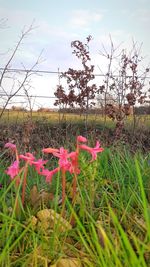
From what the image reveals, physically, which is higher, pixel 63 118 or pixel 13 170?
pixel 13 170

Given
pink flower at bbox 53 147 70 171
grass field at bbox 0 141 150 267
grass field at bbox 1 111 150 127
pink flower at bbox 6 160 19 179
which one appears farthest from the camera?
grass field at bbox 1 111 150 127

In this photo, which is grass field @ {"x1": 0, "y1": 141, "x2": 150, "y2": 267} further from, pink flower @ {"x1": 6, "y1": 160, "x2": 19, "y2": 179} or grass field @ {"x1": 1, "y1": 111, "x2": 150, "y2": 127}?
grass field @ {"x1": 1, "y1": 111, "x2": 150, "y2": 127}

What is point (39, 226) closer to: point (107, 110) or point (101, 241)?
point (101, 241)

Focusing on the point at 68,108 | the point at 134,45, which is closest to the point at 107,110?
the point at 68,108

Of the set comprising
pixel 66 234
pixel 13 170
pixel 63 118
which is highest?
pixel 13 170

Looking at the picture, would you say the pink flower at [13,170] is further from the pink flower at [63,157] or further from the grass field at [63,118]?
the grass field at [63,118]

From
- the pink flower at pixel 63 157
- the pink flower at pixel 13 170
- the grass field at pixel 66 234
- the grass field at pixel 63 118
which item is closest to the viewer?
the grass field at pixel 66 234

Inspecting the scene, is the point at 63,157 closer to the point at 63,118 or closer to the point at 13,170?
the point at 13,170

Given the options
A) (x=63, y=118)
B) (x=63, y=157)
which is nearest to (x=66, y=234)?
(x=63, y=157)

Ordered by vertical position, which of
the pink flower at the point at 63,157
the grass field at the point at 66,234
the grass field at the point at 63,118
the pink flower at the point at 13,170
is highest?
the pink flower at the point at 63,157

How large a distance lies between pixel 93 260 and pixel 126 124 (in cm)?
999

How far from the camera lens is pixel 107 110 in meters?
10.1

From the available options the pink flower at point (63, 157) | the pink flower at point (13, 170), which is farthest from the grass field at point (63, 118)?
the pink flower at point (63, 157)

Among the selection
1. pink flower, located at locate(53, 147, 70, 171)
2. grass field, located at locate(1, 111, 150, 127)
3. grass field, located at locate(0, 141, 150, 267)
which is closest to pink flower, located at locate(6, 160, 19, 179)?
grass field, located at locate(0, 141, 150, 267)
